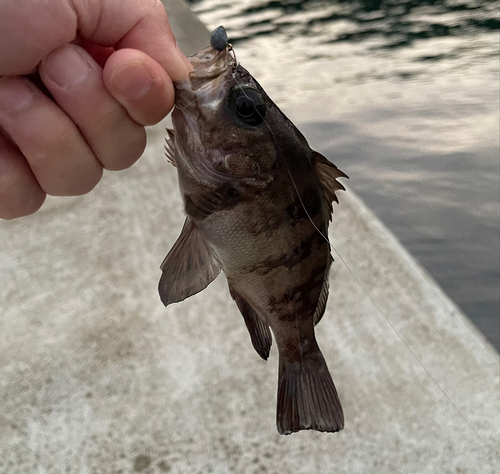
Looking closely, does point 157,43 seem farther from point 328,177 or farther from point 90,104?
point 328,177

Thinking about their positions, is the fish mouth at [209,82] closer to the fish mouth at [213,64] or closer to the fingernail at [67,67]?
the fish mouth at [213,64]

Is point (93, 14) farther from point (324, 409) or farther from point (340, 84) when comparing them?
point (340, 84)

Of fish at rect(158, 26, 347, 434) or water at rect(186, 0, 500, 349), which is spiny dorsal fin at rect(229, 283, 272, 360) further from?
water at rect(186, 0, 500, 349)

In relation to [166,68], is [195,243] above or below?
below

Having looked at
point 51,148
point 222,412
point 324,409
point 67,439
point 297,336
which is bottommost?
point 222,412

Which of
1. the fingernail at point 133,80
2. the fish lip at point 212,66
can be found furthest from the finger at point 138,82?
the fish lip at point 212,66

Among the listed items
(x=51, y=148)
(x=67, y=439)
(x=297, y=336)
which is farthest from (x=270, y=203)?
(x=67, y=439)

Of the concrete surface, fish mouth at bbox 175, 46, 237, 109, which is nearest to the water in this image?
the concrete surface
